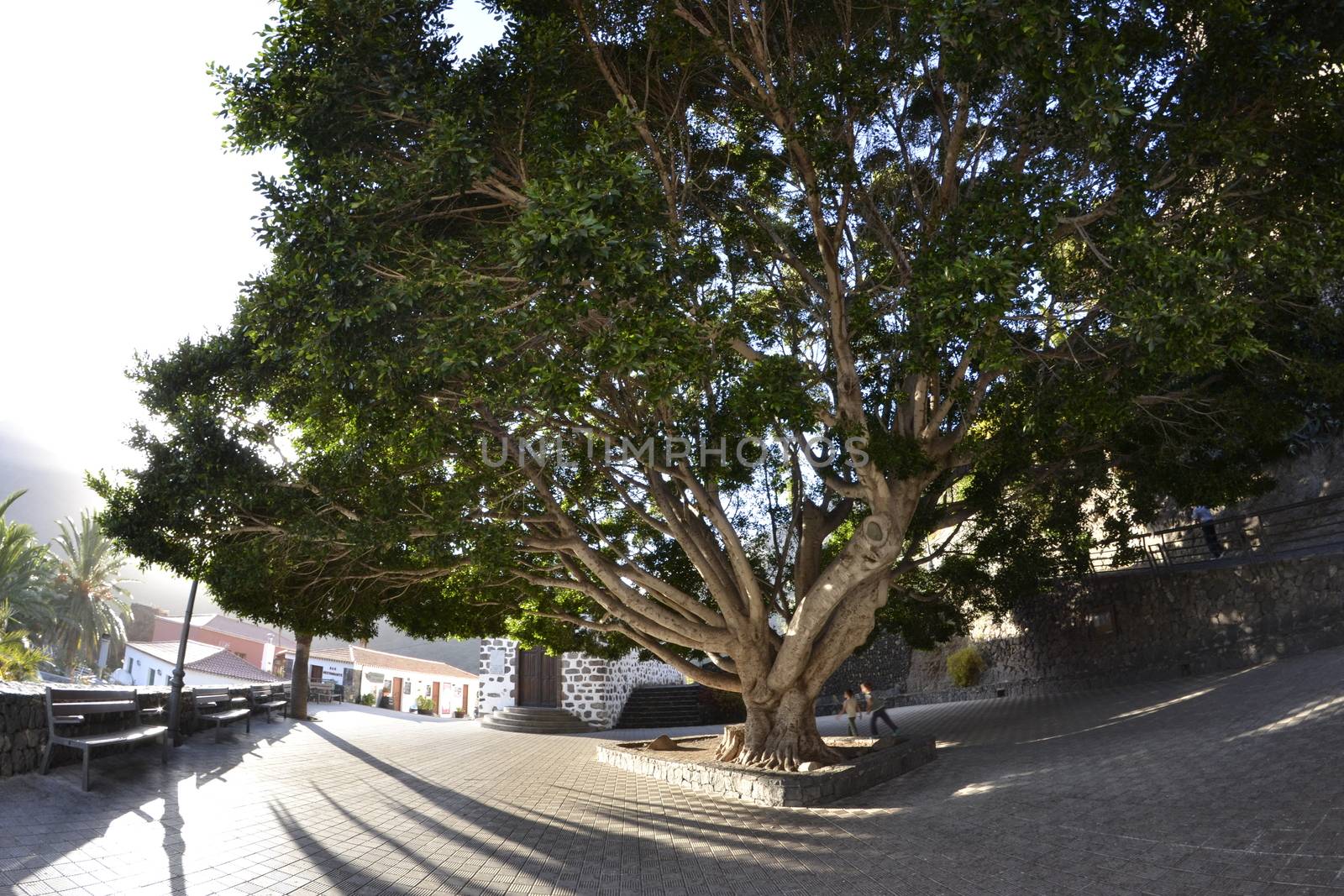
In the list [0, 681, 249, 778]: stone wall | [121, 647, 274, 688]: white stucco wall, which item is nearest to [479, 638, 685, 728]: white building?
[121, 647, 274, 688]: white stucco wall

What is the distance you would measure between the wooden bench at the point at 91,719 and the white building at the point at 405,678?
27.1 meters

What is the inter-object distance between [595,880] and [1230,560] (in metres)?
14.2

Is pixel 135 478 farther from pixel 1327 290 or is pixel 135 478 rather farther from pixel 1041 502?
pixel 1327 290

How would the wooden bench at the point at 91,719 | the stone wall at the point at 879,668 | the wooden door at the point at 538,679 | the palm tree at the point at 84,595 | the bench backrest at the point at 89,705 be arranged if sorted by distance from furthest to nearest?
1. the palm tree at the point at 84,595
2. the stone wall at the point at 879,668
3. the wooden door at the point at 538,679
4. the bench backrest at the point at 89,705
5. the wooden bench at the point at 91,719

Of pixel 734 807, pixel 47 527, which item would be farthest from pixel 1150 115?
pixel 47 527

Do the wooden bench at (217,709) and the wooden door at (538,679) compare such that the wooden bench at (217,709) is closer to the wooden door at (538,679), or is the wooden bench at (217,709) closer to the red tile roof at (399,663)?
the wooden door at (538,679)

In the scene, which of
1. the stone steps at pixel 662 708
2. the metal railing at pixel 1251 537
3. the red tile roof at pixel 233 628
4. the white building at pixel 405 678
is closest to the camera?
the metal railing at pixel 1251 537

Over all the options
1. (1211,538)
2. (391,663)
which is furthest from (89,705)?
(391,663)

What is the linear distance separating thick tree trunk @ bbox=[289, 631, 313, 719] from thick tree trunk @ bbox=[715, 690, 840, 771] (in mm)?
12614

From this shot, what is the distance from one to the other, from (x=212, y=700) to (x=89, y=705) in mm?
6413

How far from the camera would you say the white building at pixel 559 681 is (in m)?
23.4

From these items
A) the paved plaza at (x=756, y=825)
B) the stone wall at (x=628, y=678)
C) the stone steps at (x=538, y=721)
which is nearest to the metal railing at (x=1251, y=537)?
the paved plaza at (x=756, y=825)

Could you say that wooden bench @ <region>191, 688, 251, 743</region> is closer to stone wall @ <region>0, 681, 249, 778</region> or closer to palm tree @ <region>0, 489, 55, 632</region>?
stone wall @ <region>0, 681, 249, 778</region>

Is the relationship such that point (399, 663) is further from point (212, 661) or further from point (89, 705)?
point (89, 705)
